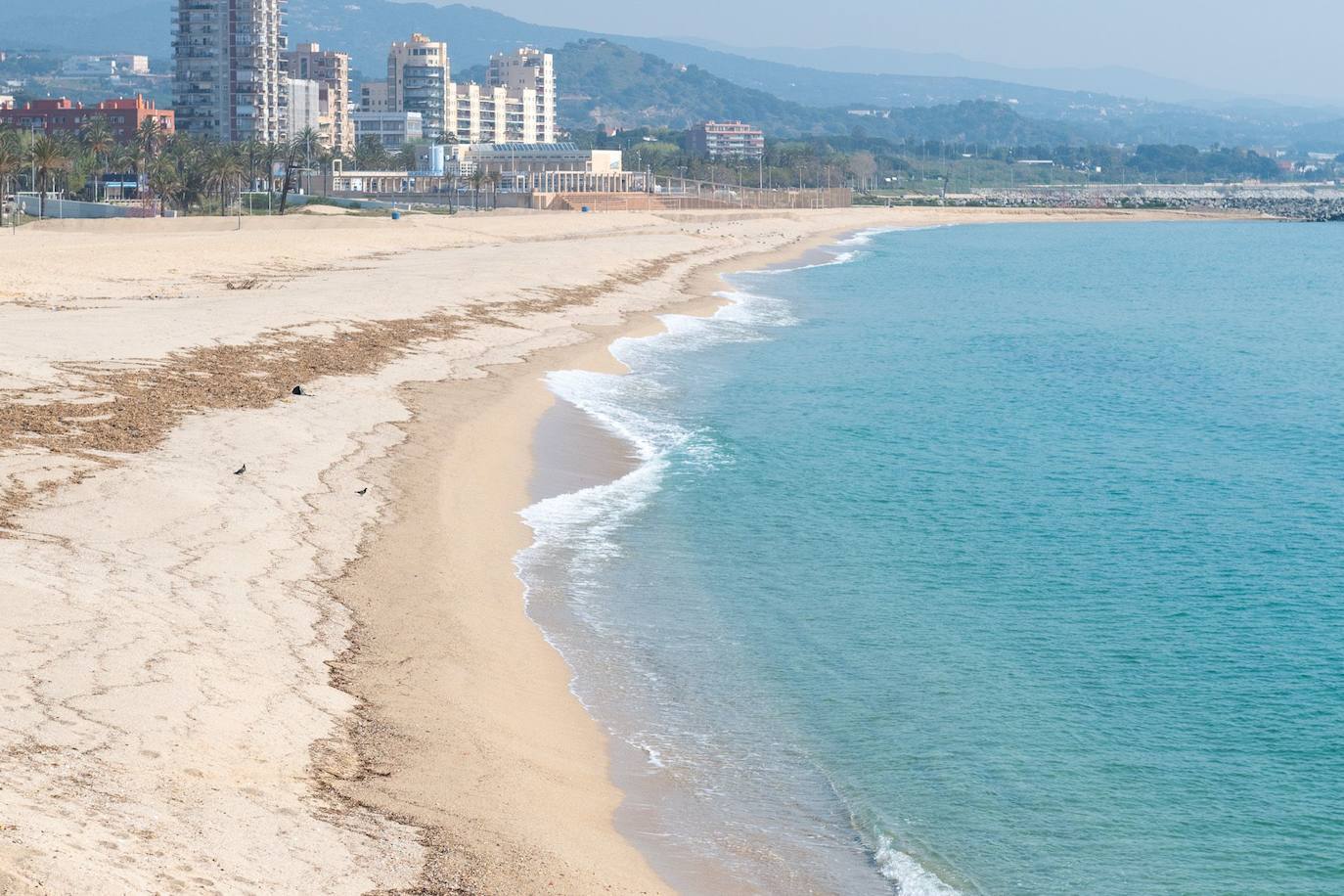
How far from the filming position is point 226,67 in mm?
189500

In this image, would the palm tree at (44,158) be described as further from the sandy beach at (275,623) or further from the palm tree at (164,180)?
the sandy beach at (275,623)

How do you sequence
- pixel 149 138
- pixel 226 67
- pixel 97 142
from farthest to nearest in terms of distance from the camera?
pixel 226 67, pixel 149 138, pixel 97 142

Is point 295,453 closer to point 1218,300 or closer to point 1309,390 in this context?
point 1309,390

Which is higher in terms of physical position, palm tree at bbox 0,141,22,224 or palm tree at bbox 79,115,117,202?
palm tree at bbox 79,115,117,202

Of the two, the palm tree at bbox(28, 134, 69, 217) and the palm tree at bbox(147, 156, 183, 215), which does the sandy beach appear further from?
the palm tree at bbox(147, 156, 183, 215)

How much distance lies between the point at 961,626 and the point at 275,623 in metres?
7.23

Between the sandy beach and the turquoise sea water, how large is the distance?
35.2 inches

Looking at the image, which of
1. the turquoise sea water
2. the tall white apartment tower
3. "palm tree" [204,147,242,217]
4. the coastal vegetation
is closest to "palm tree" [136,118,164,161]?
the coastal vegetation

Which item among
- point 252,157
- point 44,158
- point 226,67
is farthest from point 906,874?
point 226,67

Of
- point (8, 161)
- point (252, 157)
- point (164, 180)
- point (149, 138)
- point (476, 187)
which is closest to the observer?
point (8, 161)

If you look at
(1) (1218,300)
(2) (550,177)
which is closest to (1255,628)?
(1) (1218,300)

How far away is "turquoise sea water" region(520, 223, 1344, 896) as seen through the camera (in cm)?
1073

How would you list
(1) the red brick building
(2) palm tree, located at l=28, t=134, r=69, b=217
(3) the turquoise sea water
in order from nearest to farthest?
(3) the turquoise sea water < (2) palm tree, located at l=28, t=134, r=69, b=217 < (1) the red brick building

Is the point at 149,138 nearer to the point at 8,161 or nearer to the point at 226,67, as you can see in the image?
the point at 8,161
